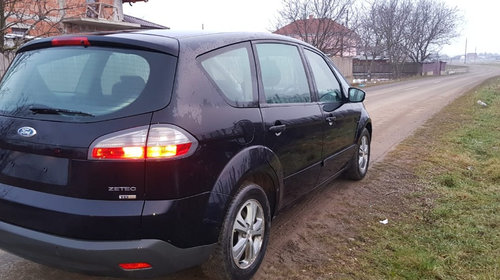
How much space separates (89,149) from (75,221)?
391 mm

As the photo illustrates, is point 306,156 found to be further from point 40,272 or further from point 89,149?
point 40,272

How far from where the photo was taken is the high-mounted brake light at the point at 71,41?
2507mm

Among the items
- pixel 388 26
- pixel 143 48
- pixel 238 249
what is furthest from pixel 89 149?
pixel 388 26

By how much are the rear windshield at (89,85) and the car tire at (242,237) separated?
85cm

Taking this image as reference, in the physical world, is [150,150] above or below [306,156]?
above

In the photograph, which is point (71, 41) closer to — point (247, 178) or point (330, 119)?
point (247, 178)

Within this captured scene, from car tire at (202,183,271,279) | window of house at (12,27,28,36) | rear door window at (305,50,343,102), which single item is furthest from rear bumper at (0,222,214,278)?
window of house at (12,27,28,36)

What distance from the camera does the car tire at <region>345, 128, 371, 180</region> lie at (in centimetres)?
504

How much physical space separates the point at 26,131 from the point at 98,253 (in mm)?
824

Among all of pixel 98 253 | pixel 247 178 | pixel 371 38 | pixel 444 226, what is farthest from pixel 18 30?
pixel 371 38

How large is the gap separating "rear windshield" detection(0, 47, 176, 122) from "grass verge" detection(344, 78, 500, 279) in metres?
1.95

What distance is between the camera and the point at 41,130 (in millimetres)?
2258

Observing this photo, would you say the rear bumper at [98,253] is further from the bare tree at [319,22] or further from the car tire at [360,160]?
the bare tree at [319,22]

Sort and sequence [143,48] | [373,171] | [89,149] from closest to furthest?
[89,149]
[143,48]
[373,171]
